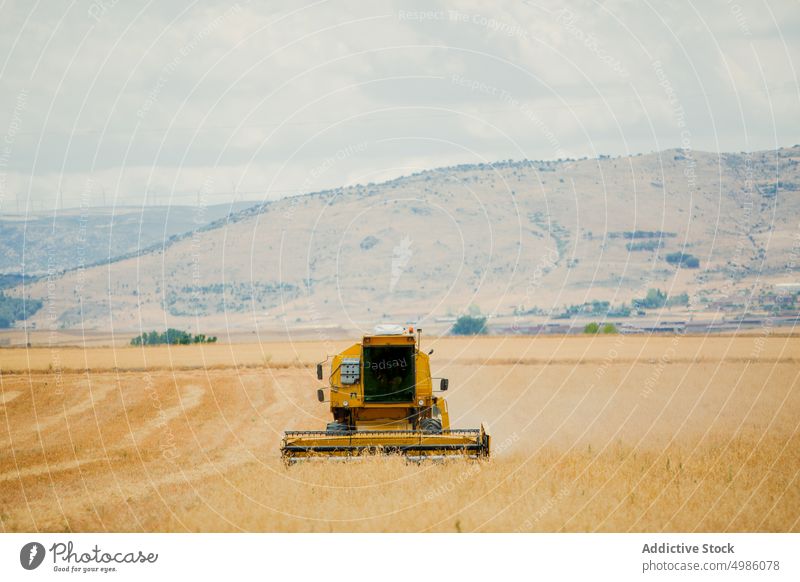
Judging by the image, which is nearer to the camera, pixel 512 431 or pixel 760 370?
pixel 512 431

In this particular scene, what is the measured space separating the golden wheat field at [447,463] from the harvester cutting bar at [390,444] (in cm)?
55

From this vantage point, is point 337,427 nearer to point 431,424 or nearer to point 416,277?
point 431,424

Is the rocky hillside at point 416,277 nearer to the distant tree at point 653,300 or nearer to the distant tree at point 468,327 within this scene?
the distant tree at point 653,300

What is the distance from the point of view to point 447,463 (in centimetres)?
2362

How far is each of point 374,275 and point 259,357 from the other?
103010 mm

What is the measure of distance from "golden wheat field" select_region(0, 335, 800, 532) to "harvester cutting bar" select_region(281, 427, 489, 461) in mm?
549

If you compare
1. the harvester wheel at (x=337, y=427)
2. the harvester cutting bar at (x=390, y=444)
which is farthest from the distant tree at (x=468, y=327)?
the harvester cutting bar at (x=390, y=444)

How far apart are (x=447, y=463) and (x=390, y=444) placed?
1735mm

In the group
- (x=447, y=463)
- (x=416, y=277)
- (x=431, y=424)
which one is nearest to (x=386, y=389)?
(x=431, y=424)

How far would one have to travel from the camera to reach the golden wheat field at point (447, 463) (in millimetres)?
19562

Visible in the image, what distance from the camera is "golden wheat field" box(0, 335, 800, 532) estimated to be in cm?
1956

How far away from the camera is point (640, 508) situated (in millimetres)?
19250
